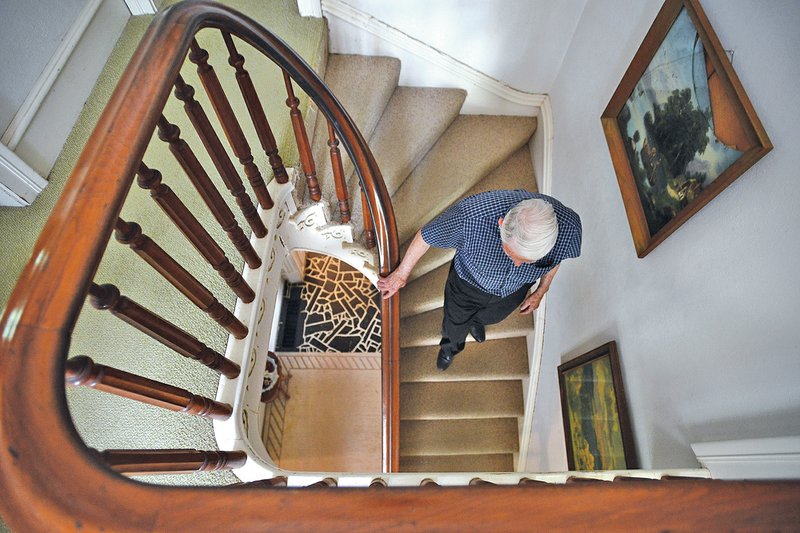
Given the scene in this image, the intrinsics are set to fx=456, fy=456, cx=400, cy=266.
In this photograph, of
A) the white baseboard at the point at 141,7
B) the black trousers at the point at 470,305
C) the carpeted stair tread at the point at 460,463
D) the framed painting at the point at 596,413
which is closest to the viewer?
the framed painting at the point at 596,413

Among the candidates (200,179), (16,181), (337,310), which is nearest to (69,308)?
(200,179)

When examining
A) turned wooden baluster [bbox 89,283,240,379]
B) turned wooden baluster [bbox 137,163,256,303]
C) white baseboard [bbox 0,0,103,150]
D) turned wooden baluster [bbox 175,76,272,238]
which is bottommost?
turned wooden baluster [bbox 89,283,240,379]

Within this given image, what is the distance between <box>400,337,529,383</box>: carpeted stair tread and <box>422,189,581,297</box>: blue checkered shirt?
130cm

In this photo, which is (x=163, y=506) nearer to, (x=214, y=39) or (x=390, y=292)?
(x=390, y=292)

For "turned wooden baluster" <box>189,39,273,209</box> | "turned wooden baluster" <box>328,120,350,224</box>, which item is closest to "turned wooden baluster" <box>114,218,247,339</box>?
"turned wooden baluster" <box>189,39,273,209</box>

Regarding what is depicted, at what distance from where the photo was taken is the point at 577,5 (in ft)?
8.01

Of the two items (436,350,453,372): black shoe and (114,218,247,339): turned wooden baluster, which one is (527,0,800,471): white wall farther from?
(114,218,247,339): turned wooden baluster

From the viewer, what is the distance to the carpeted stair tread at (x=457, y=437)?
10.4ft

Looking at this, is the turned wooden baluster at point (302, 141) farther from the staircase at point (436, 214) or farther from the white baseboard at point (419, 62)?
the white baseboard at point (419, 62)

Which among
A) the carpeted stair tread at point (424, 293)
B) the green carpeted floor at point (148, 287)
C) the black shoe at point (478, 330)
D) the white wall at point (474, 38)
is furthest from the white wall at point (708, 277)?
the green carpeted floor at point (148, 287)

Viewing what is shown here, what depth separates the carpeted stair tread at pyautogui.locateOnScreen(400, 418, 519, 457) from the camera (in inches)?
125

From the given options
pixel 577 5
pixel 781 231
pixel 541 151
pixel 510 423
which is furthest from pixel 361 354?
pixel 781 231

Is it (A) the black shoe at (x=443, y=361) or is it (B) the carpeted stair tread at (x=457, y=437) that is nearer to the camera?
(A) the black shoe at (x=443, y=361)

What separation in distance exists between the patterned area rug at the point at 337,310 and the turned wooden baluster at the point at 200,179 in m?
2.50
